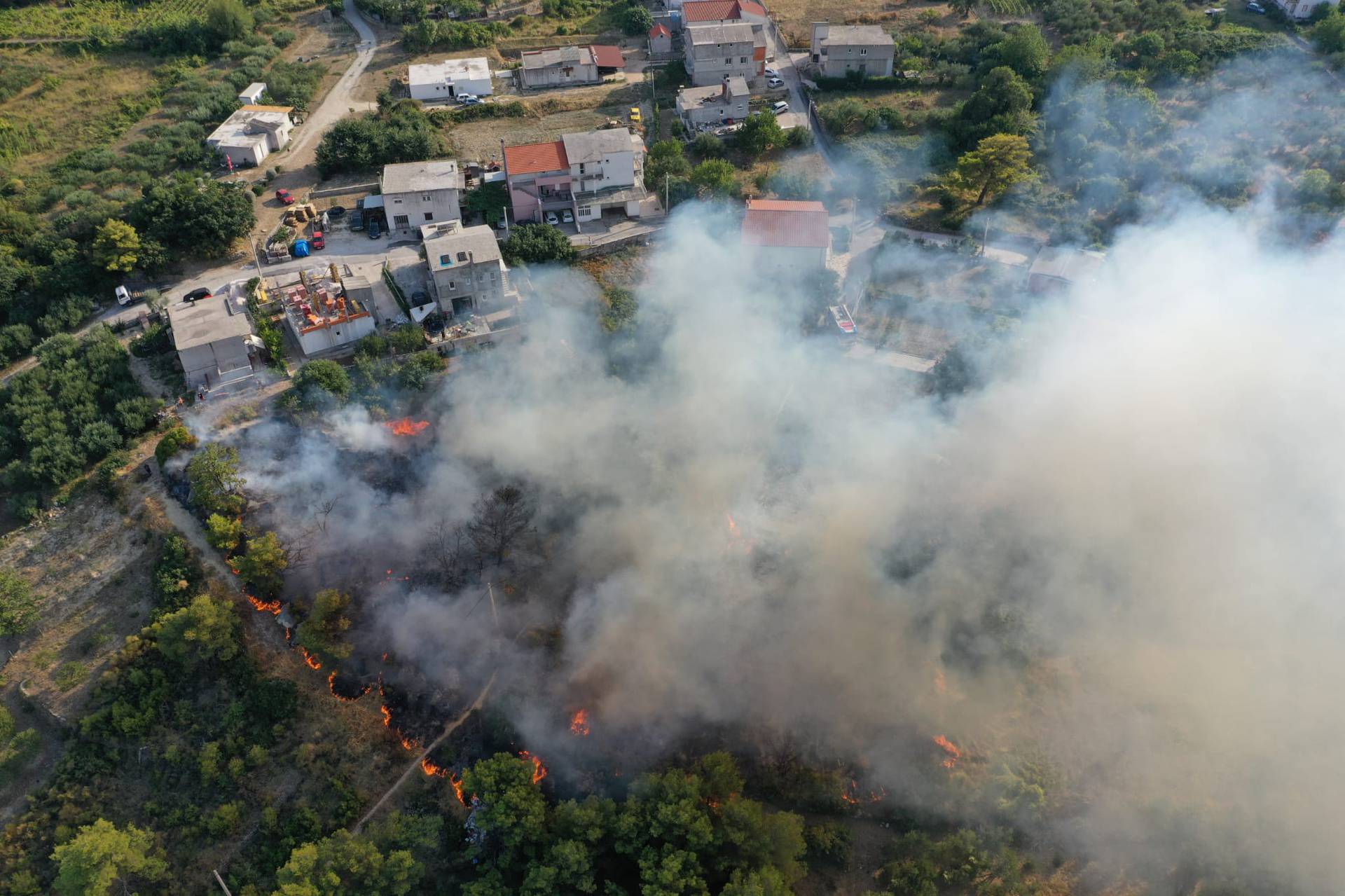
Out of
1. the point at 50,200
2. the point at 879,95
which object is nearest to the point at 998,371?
the point at 879,95

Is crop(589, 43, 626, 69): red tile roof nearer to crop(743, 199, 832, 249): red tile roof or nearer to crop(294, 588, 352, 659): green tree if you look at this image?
crop(743, 199, 832, 249): red tile roof

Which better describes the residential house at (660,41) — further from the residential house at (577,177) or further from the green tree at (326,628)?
the green tree at (326,628)

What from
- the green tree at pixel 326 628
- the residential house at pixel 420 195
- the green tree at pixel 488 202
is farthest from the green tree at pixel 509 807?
the residential house at pixel 420 195

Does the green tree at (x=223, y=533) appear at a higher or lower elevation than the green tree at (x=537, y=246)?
lower

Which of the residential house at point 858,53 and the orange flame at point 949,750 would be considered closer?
the orange flame at point 949,750

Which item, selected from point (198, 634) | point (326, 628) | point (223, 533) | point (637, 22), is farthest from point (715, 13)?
point (198, 634)

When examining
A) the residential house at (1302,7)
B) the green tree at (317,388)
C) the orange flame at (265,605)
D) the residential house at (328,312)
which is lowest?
the orange flame at (265,605)
